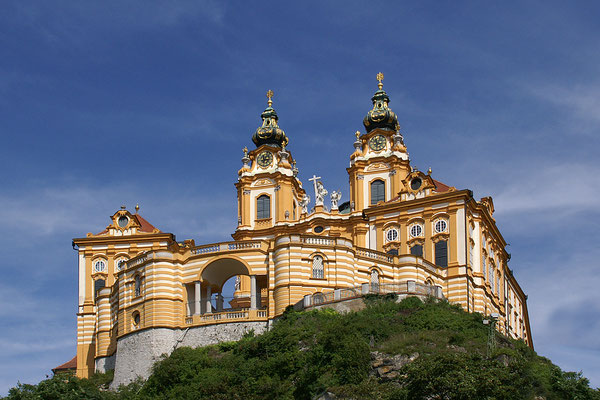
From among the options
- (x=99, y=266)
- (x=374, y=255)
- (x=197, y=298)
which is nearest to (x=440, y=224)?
(x=374, y=255)

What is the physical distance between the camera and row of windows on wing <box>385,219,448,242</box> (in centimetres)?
8238

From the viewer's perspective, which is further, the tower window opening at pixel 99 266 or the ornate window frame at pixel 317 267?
the tower window opening at pixel 99 266

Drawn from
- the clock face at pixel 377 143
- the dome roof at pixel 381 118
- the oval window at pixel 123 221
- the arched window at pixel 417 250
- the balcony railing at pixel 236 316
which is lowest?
the balcony railing at pixel 236 316

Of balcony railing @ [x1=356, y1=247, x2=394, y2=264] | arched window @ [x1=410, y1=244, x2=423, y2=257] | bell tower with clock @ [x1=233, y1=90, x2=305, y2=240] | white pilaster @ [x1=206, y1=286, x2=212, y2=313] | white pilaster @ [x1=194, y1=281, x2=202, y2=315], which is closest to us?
white pilaster @ [x1=194, y1=281, x2=202, y2=315]

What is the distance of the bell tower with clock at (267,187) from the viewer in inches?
3713

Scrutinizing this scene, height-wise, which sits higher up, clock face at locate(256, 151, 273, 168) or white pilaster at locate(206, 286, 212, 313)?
clock face at locate(256, 151, 273, 168)

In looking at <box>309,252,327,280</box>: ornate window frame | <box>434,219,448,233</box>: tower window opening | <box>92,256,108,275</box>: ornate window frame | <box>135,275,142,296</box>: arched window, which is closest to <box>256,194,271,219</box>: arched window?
<box>92,256,108,275</box>: ornate window frame

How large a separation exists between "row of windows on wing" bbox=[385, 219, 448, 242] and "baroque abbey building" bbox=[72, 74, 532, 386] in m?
0.08

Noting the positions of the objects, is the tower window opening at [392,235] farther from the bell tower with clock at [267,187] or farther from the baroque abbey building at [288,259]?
the bell tower with clock at [267,187]

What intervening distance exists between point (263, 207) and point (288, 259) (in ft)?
81.8

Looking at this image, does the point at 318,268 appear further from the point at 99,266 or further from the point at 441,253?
the point at 99,266

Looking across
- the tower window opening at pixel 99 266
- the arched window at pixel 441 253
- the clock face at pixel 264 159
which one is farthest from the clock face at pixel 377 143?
the tower window opening at pixel 99 266

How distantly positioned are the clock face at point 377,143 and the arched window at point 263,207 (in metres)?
10.2

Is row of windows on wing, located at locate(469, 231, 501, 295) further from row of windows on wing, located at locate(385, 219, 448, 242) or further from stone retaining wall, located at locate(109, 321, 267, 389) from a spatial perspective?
stone retaining wall, located at locate(109, 321, 267, 389)
